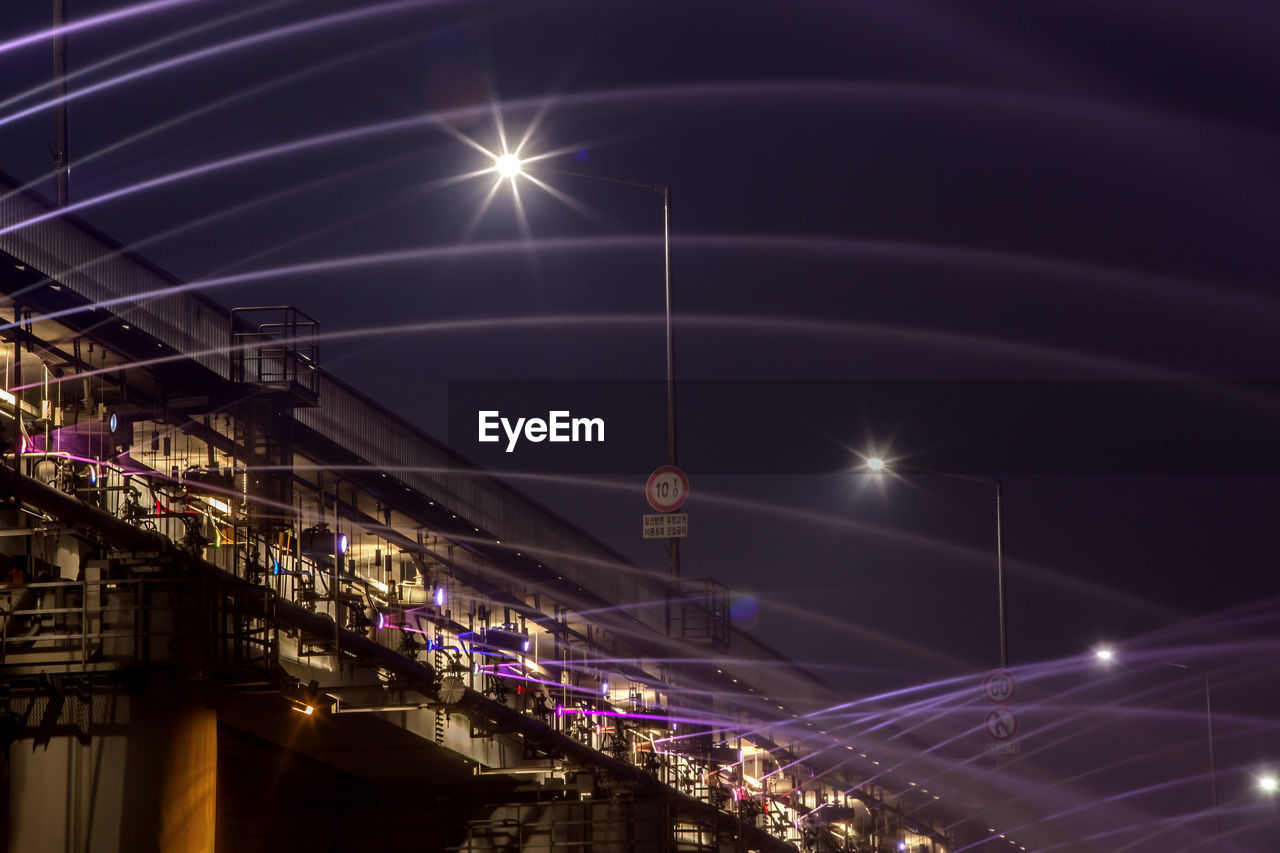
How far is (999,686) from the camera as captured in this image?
37750 millimetres

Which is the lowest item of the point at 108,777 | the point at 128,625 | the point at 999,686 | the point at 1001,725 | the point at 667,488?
the point at 108,777

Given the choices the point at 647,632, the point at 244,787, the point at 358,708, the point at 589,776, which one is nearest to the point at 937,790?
the point at 647,632

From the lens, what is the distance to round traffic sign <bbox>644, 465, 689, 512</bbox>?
2836 cm

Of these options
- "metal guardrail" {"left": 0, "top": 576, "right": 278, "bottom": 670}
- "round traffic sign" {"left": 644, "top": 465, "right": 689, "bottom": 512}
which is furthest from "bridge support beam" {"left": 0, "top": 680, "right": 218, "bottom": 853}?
"round traffic sign" {"left": 644, "top": 465, "right": 689, "bottom": 512}

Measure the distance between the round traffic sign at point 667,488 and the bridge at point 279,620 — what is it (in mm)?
4247

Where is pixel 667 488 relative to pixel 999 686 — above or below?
above

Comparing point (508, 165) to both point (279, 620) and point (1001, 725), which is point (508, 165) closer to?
point (279, 620)

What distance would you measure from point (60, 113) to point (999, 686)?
23.0 m

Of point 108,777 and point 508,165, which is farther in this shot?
point 508,165

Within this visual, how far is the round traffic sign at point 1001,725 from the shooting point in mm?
36500

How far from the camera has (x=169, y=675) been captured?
2302 centimetres

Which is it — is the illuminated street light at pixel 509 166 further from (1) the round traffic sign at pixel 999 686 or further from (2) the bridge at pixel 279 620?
(1) the round traffic sign at pixel 999 686

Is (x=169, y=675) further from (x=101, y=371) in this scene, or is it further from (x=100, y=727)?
(x=101, y=371)

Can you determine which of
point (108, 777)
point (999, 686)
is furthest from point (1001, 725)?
point (108, 777)
